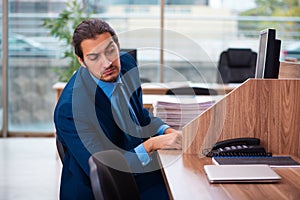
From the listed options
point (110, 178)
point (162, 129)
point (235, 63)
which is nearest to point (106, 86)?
point (162, 129)

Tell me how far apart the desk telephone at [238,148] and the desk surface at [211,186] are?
0.10m

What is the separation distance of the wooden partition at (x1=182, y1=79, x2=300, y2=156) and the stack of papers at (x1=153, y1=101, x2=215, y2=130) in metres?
0.38

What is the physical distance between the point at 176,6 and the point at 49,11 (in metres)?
1.60

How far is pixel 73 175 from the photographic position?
7.08 ft

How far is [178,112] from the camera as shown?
2.61 meters

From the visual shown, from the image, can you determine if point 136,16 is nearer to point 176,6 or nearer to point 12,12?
point 176,6

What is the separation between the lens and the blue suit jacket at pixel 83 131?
2102 mm

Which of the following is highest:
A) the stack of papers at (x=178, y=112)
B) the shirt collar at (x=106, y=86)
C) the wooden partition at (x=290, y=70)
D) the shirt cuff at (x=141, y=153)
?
the wooden partition at (x=290, y=70)

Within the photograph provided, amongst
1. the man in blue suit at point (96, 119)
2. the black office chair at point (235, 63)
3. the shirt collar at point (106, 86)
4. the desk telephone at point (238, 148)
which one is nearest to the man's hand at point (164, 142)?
the man in blue suit at point (96, 119)

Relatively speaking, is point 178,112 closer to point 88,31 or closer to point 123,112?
point 123,112

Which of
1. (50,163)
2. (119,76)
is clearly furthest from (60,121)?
(50,163)

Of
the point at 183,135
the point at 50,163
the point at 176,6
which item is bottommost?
the point at 50,163

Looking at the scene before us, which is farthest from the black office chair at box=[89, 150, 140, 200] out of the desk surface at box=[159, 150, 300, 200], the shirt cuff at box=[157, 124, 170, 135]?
the shirt cuff at box=[157, 124, 170, 135]

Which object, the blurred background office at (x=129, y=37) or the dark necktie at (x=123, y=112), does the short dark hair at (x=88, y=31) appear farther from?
the blurred background office at (x=129, y=37)
